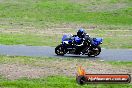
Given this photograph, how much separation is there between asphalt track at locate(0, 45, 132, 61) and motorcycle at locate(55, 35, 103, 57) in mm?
289

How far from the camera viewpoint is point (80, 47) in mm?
23188

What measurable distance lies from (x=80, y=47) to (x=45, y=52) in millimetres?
1912

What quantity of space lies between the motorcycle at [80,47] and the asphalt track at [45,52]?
0.95 feet

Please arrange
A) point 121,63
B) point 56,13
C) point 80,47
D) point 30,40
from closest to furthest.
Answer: point 121,63
point 80,47
point 30,40
point 56,13

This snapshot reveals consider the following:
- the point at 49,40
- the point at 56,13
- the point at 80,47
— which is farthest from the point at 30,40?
the point at 56,13

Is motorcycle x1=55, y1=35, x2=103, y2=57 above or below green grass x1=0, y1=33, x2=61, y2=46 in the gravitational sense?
above

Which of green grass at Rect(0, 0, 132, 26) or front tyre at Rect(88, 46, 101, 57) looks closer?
front tyre at Rect(88, 46, 101, 57)

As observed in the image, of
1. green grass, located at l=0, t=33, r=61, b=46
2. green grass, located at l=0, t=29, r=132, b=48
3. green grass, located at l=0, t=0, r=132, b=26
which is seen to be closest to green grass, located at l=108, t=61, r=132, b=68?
green grass, located at l=0, t=29, r=132, b=48

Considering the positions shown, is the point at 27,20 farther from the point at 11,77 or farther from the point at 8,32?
the point at 11,77

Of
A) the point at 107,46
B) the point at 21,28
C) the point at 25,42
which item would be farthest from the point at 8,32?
the point at 107,46

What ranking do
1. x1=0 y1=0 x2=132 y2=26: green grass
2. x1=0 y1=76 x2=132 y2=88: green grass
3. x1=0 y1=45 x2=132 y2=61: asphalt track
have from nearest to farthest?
x1=0 y1=76 x2=132 y2=88: green grass → x1=0 y1=45 x2=132 y2=61: asphalt track → x1=0 y1=0 x2=132 y2=26: green grass

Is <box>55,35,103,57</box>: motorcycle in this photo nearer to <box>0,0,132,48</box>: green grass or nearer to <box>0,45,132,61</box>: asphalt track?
<box>0,45,132,61</box>: asphalt track

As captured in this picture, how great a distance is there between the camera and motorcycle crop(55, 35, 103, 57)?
23.1 metres

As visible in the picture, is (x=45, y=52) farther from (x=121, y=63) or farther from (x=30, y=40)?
(x=30, y=40)
